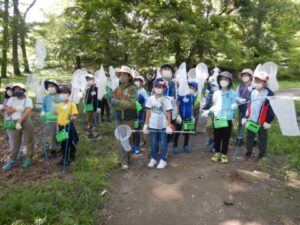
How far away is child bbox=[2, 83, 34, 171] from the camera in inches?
245

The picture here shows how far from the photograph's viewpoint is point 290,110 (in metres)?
5.16

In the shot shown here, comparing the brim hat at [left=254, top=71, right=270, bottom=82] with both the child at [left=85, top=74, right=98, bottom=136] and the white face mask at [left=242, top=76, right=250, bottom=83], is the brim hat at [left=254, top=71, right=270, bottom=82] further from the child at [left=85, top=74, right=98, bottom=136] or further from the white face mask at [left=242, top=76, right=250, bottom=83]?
the child at [left=85, top=74, right=98, bottom=136]

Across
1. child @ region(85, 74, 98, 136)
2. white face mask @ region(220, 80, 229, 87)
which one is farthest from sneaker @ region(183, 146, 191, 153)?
child @ region(85, 74, 98, 136)

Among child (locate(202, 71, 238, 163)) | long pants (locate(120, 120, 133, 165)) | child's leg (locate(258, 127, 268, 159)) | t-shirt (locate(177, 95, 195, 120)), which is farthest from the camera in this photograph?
t-shirt (locate(177, 95, 195, 120))

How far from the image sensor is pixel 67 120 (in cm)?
628

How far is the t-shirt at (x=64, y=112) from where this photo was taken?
6.26 m

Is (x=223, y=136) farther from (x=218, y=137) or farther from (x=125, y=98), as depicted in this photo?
(x=125, y=98)

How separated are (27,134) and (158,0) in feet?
36.8

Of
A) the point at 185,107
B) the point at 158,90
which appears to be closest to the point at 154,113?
the point at 158,90

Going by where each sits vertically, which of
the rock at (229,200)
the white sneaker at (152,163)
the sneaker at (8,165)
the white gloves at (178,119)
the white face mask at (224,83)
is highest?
the white face mask at (224,83)

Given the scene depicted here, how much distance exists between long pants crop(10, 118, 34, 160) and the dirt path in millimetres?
2126

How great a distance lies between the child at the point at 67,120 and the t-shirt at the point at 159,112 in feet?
5.47

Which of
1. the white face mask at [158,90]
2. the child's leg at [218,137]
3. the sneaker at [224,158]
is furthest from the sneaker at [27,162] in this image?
the sneaker at [224,158]

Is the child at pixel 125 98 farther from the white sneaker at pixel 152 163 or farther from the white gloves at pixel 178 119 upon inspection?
the white gloves at pixel 178 119
